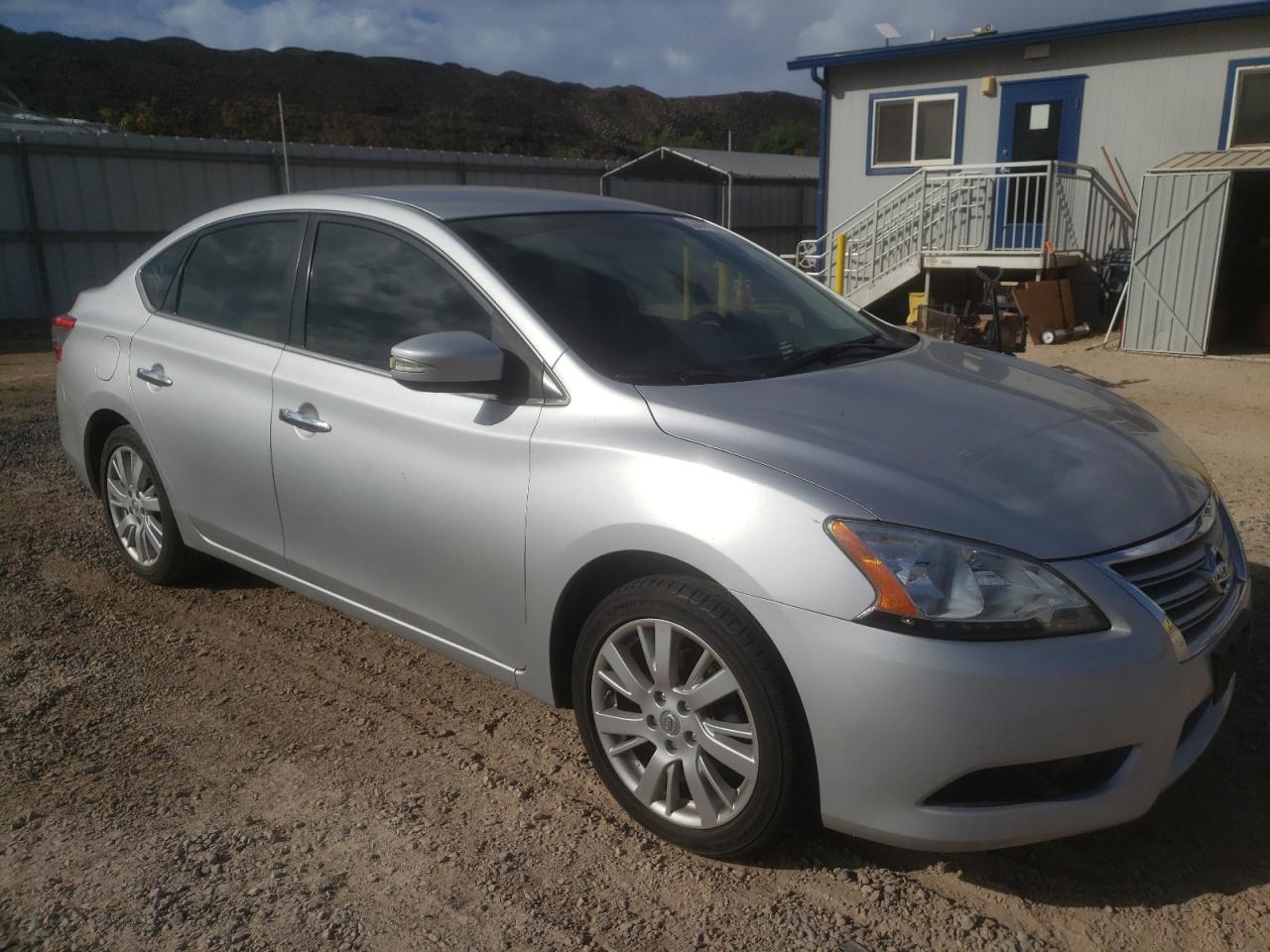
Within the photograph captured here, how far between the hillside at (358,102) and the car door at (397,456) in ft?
120

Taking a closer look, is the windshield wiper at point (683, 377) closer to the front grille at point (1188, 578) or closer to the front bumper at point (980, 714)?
the front bumper at point (980, 714)

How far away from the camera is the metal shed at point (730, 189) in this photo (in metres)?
22.2

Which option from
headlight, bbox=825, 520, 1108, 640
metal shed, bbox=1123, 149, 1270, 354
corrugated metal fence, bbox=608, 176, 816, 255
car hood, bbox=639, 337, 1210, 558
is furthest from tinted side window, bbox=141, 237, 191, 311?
corrugated metal fence, bbox=608, 176, 816, 255

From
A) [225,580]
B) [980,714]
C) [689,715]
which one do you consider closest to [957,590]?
[980,714]

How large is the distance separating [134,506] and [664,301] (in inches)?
103

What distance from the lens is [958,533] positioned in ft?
7.27

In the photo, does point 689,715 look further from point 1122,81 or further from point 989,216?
point 1122,81

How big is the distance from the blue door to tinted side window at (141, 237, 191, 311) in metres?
12.3

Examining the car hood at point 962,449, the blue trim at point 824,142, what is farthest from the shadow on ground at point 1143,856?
the blue trim at point 824,142

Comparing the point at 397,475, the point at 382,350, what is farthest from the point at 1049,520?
the point at 382,350

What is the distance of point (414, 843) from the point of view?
269cm

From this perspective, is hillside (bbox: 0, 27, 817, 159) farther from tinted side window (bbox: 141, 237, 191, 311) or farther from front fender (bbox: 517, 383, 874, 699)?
front fender (bbox: 517, 383, 874, 699)

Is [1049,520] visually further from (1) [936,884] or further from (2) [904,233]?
(2) [904,233]

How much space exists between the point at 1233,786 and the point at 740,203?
2226cm
